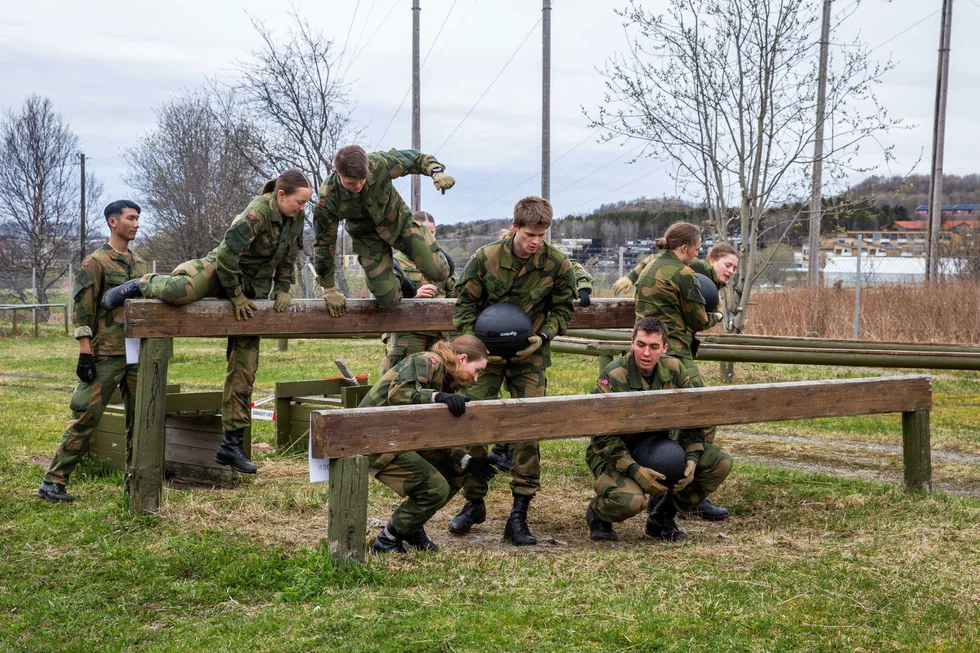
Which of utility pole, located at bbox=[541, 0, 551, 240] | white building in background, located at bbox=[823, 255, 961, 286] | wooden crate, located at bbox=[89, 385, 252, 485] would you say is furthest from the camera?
utility pole, located at bbox=[541, 0, 551, 240]

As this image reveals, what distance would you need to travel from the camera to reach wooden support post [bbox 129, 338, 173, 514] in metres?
6.62

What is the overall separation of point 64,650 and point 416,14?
22.6m

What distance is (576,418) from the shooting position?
19.0 ft

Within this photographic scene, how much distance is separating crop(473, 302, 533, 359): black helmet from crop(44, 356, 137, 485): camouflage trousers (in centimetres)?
285

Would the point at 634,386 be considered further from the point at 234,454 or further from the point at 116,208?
the point at 116,208

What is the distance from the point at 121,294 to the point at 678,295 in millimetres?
3957

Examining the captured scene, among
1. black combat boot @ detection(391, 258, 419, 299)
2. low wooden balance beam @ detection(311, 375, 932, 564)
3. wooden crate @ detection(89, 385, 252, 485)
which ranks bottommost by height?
wooden crate @ detection(89, 385, 252, 485)

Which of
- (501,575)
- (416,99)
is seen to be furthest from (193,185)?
(501,575)

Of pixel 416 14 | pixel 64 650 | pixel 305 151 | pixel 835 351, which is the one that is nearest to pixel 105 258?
pixel 64 650

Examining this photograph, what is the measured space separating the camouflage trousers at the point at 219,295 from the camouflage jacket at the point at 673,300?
2.85 metres

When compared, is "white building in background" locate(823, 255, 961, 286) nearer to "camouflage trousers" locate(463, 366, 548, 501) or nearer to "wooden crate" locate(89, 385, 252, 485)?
"camouflage trousers" locate(463, 366, 548, 501)

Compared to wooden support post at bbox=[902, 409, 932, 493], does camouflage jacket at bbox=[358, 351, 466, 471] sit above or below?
above

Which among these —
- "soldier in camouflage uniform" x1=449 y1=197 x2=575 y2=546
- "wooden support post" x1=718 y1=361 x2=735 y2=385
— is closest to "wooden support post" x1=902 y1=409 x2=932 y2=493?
"soldier in camouflage uniform" x1=449 y1=197 x2=575 y2=546

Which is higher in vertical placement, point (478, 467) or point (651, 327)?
point (651, 327)
